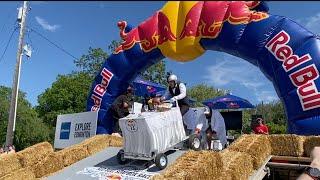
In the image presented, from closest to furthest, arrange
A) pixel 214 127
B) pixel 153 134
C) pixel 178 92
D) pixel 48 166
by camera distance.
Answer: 1. pixel 153 134
2. pixel 48 166
3. pixel 178 92
4. pixel 214 127

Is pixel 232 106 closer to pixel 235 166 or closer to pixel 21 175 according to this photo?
pixel 21 175

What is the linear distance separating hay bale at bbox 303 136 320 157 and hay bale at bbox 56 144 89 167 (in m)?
4.23

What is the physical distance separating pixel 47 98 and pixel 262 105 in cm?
2826

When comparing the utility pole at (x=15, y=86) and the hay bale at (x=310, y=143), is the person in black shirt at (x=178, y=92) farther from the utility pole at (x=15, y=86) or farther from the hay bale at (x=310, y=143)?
the utility pole at (x=15, y=86)

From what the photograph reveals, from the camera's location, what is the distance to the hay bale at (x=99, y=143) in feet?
28.7

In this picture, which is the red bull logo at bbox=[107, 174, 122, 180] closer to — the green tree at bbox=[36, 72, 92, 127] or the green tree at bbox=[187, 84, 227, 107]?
the green tree at bbox=[36, 72, 92, 127]

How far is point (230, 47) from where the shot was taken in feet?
34.4

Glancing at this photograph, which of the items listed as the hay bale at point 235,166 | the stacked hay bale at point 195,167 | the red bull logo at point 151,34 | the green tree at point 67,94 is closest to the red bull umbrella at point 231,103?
the red bull logo at point 151,34

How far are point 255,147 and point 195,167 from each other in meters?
1.75

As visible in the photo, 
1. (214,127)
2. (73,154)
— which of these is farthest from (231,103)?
(73,154)

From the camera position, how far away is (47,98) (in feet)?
147

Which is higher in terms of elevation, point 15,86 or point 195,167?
point 15,86

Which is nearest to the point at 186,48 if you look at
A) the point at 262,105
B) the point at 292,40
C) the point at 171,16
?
the point at 171,16

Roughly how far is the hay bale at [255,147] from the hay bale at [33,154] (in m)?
4.03
